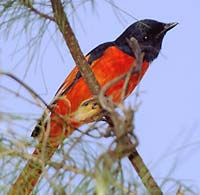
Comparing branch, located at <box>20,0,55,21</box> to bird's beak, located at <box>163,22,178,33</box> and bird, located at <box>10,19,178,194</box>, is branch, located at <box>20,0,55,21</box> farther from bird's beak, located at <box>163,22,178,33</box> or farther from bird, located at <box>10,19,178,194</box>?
bird's beak, located at <box>163,22,178,33</box>

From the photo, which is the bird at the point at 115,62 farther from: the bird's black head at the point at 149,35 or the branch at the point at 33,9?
the branch at the point at 33,9

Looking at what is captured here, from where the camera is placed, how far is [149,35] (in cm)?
306

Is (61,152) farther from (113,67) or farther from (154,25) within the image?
(154,25)

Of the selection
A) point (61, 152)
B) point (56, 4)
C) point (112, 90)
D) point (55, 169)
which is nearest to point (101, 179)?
point (55, 169)

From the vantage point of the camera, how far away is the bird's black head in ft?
9.84

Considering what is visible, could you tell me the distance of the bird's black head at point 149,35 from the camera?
3000 mm

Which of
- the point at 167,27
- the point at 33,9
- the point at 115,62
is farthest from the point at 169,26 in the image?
the point at 33,9

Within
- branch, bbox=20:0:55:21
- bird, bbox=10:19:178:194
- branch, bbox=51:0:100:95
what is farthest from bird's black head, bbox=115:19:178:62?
branch, bbox=51:0:100:95

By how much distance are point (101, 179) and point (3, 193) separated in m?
0.36

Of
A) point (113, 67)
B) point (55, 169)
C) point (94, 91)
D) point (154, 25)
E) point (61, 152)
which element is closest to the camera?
point (55, 169)

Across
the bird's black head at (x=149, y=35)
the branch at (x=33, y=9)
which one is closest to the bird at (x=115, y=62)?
the bird's black head at (x=149, y=35)

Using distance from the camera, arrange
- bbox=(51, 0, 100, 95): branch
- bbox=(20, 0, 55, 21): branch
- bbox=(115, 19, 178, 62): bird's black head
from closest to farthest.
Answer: bbox=(51, 0, 100, 95): branch → bbox=(20, 0, 55, 21): branch → bbox=(115, 19, 178, 62): bird's black head

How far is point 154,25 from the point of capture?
3072 mm

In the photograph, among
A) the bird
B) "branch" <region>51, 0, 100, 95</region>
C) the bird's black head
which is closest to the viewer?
"branch" <region>51, 0, 100, 95</region>
